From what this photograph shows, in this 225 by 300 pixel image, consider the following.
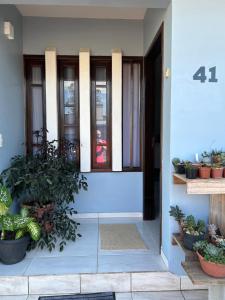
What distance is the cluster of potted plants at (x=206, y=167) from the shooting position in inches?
74.9

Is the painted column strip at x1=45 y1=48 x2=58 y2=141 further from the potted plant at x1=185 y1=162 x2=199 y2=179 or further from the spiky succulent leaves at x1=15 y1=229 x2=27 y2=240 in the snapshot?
the potted plant at x1=185 y1=162 x2=199 y2=179

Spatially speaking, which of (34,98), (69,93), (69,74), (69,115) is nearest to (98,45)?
(69,74)

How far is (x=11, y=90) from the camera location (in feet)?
9.85

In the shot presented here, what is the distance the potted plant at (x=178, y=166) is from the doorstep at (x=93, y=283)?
864 millimetres

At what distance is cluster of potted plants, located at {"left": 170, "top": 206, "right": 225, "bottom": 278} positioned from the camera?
1697 millimetres

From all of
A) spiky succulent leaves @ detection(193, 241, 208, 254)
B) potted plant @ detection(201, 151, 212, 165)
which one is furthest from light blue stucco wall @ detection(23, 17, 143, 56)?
spiky succulent leaves @ detection(193, 241, 208, 254)

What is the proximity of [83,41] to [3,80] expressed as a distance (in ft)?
4.09

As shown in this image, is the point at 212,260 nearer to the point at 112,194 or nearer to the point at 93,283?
the point at 93,283

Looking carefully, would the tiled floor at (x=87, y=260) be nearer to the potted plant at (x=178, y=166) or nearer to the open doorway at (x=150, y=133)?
the open doorway at (x=150, y=133)

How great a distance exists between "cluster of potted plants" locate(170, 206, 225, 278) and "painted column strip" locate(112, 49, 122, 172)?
146 centimetres

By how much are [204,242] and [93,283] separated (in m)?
0.96

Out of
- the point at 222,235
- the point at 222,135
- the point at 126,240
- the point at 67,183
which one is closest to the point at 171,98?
the point at 222,135

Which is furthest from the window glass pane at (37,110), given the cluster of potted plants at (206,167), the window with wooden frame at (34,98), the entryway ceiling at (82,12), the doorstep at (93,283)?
the cluster of potted plants at (206,167)

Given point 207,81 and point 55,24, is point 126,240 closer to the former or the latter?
point 207,81
